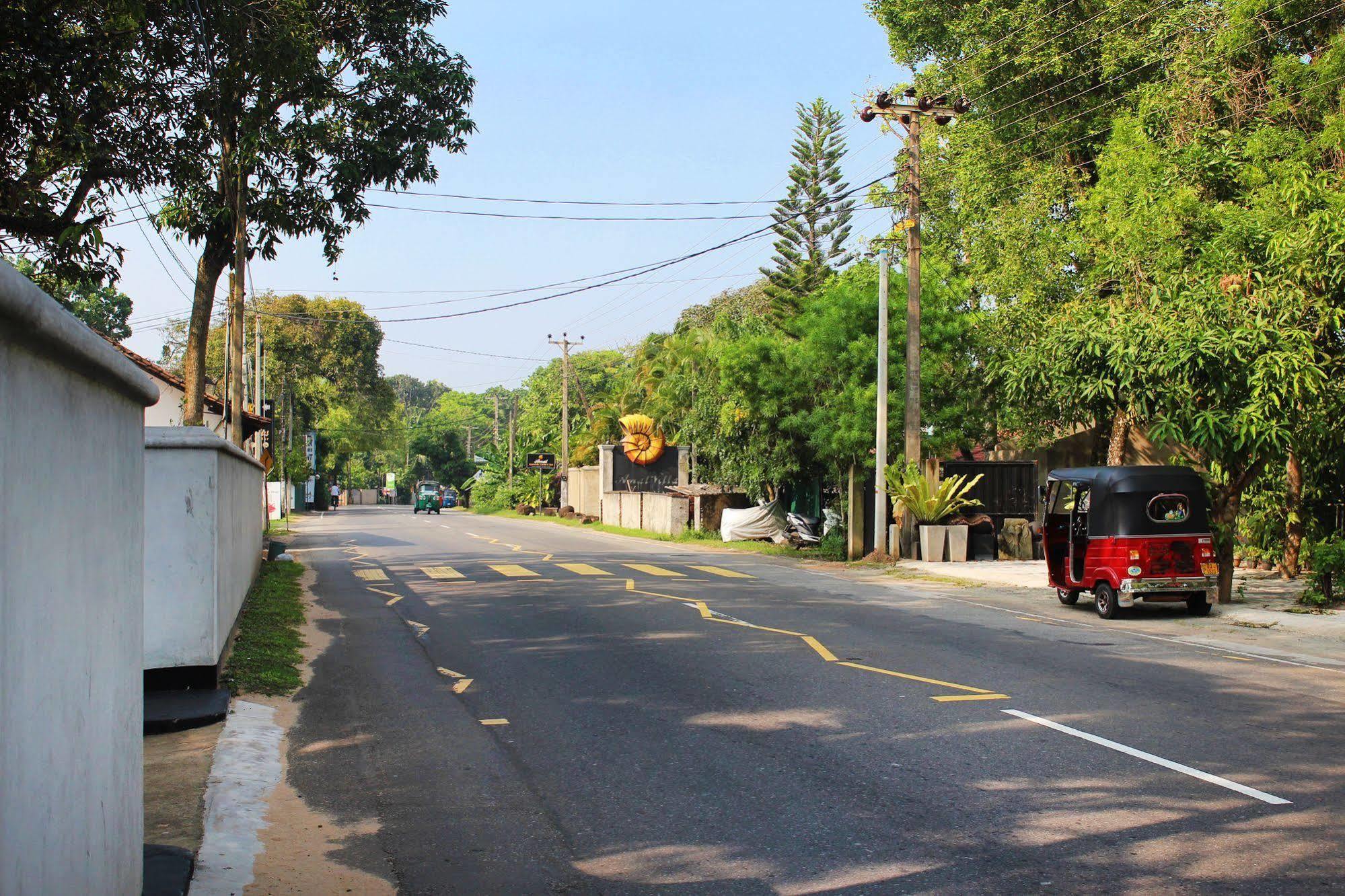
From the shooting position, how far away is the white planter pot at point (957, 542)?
79.7ft

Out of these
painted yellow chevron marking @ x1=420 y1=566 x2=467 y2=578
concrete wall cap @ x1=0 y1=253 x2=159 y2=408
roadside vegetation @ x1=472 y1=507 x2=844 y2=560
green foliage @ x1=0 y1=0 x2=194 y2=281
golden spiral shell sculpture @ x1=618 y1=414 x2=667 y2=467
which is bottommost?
roadside vegetation @ x1=472 y1=507 x2=844 y2=560

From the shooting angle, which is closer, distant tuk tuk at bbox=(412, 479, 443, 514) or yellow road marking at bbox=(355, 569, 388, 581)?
yellow road marking at bbox=(355, 569, 388, 581)

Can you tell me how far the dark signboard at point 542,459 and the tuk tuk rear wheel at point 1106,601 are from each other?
49.2 m

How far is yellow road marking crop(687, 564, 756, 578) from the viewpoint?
21269mm

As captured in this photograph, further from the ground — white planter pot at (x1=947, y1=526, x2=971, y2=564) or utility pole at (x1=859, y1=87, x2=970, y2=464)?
utility pole at (x1=859, y1=87, x2=970, y2=464)

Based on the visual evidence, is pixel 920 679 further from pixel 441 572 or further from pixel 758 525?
pixel 758 525

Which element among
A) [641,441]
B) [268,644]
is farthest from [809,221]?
[268,644]

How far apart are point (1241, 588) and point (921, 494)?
7.75 m

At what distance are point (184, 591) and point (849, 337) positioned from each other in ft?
→ 64.0

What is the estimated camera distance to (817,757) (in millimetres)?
7293

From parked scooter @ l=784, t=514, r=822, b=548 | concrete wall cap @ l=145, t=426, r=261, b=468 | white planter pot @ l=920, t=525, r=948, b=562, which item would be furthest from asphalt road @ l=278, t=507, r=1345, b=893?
parked scooter @ l=784, t=514, r=822, b=548

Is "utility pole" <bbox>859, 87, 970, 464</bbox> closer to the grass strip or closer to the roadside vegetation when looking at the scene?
the roadside vegetation

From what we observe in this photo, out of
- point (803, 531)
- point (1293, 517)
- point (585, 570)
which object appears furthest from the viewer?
point (803, 531)

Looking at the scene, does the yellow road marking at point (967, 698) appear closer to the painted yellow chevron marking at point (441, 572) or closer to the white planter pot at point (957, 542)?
the painted yellow chevron marking at point (441, 572)
